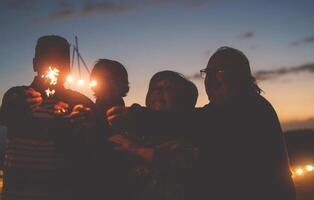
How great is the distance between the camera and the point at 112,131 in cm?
437

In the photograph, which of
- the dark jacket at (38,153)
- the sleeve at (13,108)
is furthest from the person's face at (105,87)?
the sleeve at (13,108)

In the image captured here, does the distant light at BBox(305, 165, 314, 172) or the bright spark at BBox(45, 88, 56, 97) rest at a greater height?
the bright spark at BBox(45, 88, 56, 97)

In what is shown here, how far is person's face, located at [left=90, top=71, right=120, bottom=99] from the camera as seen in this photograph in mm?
5385

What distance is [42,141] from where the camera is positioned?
4.14 metres

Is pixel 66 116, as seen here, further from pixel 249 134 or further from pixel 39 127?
pixel 249 134

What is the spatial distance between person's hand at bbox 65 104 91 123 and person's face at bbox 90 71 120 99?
4.04 feet

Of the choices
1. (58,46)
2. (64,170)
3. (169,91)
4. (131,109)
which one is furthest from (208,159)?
(58,46)

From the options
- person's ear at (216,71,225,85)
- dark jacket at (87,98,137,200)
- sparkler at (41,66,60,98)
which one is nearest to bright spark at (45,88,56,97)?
sparkler at (41,66,60,98)

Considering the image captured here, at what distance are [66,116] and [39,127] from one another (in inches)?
14.2

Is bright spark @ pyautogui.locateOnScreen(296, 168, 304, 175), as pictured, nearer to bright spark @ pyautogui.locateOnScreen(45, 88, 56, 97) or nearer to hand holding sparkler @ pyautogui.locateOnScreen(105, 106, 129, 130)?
hand holding sparkler @ pyautogui.locateOnScreen(105, 106, 129, 130)

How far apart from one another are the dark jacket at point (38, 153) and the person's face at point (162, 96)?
39.5 inches

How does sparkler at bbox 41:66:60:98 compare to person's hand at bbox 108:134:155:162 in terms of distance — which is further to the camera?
sparkler at bbox 41:66:60:98

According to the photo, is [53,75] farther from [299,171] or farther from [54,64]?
[299,171]

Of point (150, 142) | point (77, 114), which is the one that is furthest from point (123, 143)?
point (77, 114)
